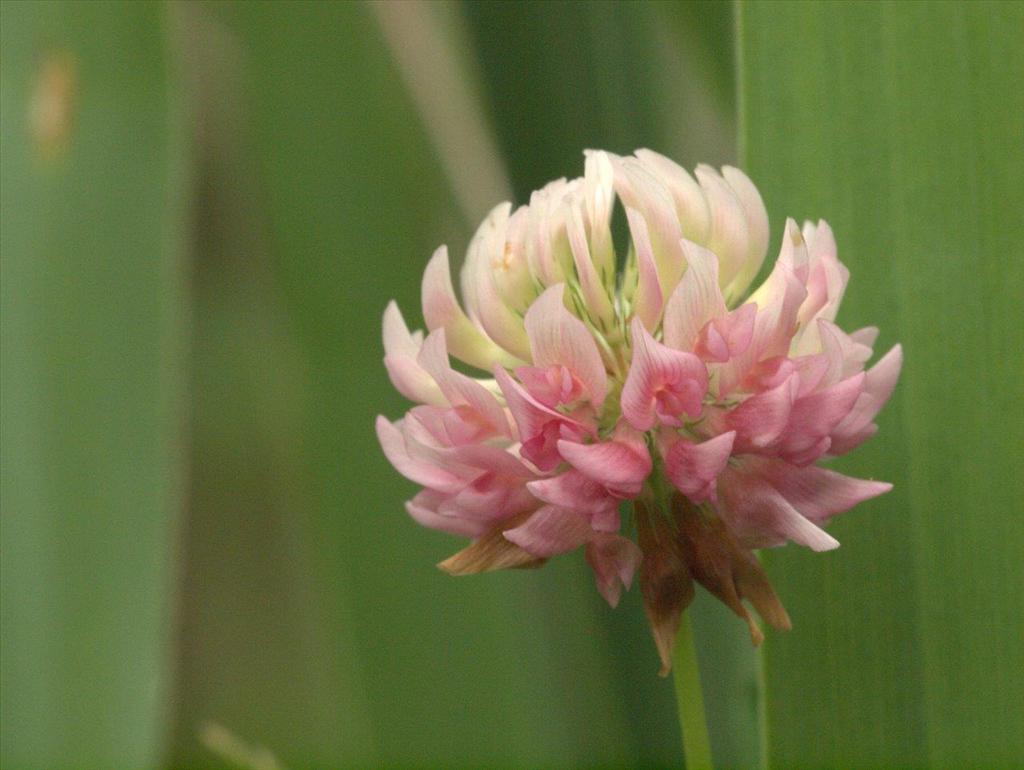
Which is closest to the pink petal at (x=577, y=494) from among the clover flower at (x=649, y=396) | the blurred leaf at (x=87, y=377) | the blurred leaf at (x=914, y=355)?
the clover flower at (x=649, y=396)

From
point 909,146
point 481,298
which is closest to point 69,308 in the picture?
point 481,298

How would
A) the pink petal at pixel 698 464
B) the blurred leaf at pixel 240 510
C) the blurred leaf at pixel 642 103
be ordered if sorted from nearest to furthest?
the pink petal at pixel 698 464
the blurred leaf at pixel 642 103
the blurred leaf at pixel 240 510

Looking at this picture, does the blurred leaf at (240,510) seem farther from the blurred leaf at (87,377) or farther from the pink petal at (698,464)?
the pink petal at (698,464)

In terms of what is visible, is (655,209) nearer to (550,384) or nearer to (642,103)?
(550,384)

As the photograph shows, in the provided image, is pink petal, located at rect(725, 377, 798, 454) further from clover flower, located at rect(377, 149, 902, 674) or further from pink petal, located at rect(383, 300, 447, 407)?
pink petal, located at rect(383, 300, 447, 407)

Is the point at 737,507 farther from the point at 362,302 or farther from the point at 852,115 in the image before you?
the point at 362,302

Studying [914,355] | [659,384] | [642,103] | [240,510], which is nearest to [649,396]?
[659,384]
